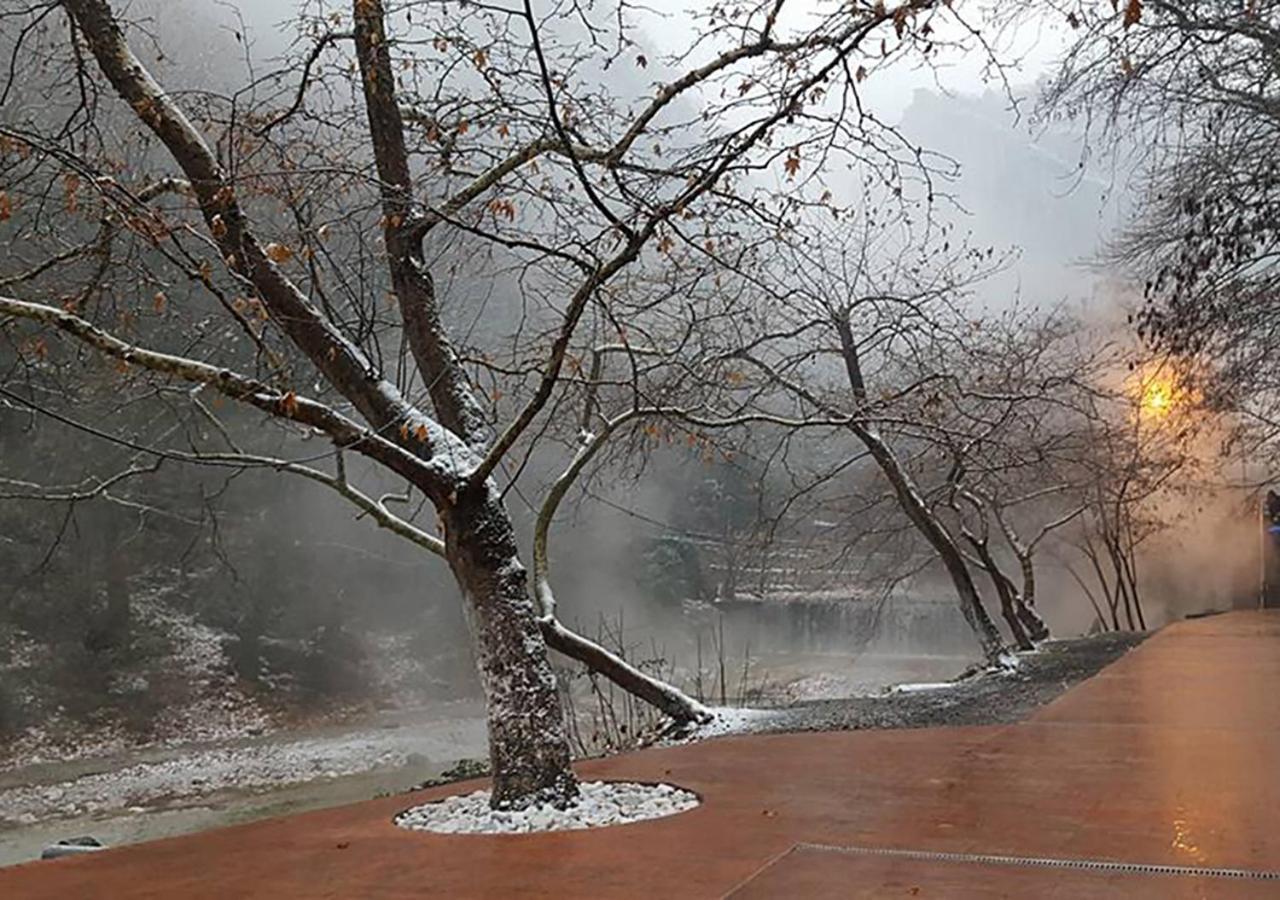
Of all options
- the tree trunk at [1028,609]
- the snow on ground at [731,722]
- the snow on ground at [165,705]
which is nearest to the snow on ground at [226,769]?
the snow on ground at [165,705]

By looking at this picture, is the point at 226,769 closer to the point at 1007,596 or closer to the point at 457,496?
the point at 1007,596

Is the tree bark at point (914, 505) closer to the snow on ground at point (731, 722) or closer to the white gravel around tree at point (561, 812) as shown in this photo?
the snow on ground at point (731, 722)

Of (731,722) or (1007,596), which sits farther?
(1007,596)

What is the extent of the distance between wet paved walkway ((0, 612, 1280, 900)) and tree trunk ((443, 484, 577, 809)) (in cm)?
53

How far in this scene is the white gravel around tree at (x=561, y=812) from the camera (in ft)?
17.0

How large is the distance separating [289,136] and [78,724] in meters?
13.4

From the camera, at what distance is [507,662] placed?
5.54m

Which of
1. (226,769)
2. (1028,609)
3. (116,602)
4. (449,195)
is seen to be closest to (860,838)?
(449,195)

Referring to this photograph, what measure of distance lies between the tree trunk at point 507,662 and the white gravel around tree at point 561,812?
94mm

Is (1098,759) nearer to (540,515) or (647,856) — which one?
(647,856)

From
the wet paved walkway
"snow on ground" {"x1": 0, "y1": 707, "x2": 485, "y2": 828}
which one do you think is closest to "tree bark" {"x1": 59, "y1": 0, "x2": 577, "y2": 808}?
the wet paved walkway

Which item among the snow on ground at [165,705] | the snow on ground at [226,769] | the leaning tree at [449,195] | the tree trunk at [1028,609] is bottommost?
the snow on ground at [226,769]

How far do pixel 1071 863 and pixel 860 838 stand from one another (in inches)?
31.5

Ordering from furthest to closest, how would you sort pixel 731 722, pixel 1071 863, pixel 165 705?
pixel 165 705
pixel 731 722
pixel 1071 863
